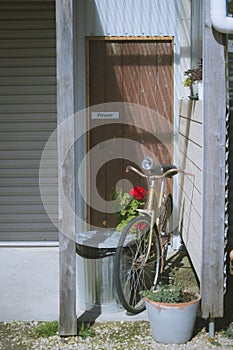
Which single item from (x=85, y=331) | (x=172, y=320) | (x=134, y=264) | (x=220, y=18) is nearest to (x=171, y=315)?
(x=172, y=320)

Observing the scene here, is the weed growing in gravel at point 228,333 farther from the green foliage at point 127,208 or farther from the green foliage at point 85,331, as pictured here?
the green foliage at point 127,208

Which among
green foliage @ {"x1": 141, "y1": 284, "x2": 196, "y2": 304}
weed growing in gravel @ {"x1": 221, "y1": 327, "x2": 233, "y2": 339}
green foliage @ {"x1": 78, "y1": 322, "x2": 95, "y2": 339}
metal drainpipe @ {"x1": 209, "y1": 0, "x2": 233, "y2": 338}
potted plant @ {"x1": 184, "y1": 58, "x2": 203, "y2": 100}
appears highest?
metal drainpipe @ {"x1": 209, "y1": 0, "x2": 233, "y2": 338}

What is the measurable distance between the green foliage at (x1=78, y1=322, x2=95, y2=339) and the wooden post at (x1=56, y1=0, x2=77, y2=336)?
0.32 ft

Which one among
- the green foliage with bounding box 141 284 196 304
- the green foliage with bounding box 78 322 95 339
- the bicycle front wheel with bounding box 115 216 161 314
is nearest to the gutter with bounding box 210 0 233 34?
the bicycle front wheel with bounding box 115 216 161 314

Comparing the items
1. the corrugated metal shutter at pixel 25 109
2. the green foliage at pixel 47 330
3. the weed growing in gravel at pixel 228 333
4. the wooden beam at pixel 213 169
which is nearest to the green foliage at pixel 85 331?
the green foliage at pixel 47 330

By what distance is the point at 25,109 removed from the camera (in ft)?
22.0

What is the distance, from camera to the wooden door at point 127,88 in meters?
6.52

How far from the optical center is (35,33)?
6586 mm

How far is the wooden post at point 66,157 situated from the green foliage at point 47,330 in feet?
0.46

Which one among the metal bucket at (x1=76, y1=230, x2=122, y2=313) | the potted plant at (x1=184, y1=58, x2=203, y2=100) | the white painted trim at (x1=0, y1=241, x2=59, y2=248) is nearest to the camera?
the metal bucket at (x1=76, y1=230, x2=122, y2=313)

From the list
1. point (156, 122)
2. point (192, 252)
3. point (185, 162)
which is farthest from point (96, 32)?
point (192, 252)

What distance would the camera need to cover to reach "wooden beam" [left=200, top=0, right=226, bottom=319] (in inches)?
160

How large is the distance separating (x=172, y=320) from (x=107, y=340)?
490 millimetres

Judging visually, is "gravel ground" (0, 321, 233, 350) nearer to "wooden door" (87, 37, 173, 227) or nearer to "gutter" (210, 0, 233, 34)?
"gutter" (210, 0, 233, 34)
